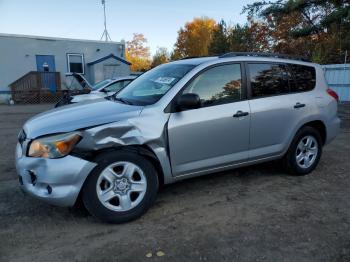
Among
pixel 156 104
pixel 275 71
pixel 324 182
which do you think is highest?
pixel 275 71

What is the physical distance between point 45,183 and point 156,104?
1410mm

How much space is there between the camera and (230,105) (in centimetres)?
400

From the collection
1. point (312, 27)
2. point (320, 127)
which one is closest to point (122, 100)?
point (320, 127)

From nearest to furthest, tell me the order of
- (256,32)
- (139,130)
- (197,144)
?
(139,130), (197,144), (256,32)

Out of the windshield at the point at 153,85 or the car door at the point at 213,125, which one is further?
the windshield at the point at 153,85

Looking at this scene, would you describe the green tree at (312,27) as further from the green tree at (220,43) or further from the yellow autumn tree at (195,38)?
the yellow autumn tree at (195,38)

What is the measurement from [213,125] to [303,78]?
188cm

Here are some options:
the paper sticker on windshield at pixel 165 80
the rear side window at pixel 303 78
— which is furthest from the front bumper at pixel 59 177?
the rear side window at pixel 303 78

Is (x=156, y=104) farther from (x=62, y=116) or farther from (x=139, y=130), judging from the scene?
(x=62, y=116)

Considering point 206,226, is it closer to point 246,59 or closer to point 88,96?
point 246,59

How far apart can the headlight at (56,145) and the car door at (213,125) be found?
1.04 meters

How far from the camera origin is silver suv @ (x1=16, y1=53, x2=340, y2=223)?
10.5ft

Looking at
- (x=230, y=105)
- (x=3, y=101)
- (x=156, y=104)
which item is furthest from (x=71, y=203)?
(x=3, y=101)

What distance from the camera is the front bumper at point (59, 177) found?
122 inches
